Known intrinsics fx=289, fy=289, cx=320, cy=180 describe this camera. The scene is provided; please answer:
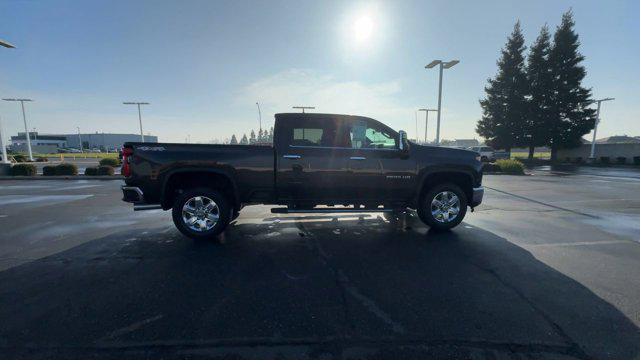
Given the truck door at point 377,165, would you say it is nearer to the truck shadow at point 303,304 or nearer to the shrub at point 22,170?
the truck shadow at point 303,304

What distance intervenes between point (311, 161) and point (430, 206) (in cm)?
254

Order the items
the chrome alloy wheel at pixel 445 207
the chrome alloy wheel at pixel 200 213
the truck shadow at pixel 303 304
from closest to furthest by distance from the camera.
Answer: the truck shadow at pixel 303 304, the chrome alloy wheel at pixel 200 213, the chrome alloy wheel at pixel 445 207

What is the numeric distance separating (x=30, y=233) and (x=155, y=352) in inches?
213

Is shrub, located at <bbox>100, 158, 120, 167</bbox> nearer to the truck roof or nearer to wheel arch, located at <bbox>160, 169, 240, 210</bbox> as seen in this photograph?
wheel arch, located at <bbox>160, 169, 240, 210</bbox>

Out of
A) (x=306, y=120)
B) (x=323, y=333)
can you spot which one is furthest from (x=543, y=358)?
(x=306, y=120)

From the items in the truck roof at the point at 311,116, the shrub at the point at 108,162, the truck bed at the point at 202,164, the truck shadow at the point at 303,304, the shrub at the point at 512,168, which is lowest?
the truck shadow at the point at 303,304

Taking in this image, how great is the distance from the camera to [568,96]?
3303 cm

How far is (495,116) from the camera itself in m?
36.2

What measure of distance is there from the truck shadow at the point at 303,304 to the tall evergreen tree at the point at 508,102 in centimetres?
3686

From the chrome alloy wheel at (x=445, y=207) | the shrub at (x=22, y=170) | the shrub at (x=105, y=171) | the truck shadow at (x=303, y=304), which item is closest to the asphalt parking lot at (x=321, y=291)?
the truck shadow at (x=303, y=304)

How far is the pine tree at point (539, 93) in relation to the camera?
3356cm

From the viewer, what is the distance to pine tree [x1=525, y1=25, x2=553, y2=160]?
110ft

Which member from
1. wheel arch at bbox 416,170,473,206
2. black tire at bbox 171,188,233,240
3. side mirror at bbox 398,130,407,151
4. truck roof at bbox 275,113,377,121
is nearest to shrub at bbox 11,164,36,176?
black tire at bbox 171,188,233,240

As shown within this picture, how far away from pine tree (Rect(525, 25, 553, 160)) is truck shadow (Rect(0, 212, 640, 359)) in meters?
37.1
